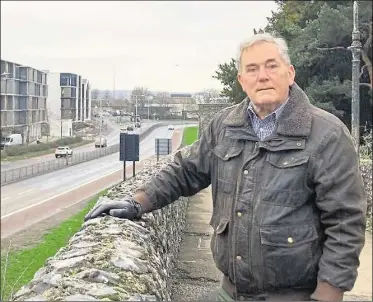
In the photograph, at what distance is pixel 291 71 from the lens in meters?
2.06

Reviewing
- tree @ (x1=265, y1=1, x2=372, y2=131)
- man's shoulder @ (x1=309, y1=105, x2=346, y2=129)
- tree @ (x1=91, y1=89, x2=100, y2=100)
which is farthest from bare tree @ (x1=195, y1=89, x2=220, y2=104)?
man's shoulder @ (x1=309, y1=105, x2=346, y2=129)

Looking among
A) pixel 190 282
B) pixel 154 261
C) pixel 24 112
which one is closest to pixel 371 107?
pixel 24 112

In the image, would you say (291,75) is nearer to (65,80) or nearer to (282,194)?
(282,194)

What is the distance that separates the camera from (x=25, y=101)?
8.52 metres

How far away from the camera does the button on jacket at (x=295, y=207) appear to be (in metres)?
1.85

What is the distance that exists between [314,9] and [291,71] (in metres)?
14.0

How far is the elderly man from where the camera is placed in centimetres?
185

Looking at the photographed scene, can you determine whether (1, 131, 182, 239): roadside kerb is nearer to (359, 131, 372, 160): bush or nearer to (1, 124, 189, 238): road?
(1, 124, 189, 238): road

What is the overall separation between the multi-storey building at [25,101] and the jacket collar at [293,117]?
16.7ft

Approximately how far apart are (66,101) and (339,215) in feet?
24.3

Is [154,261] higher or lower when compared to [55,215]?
higher

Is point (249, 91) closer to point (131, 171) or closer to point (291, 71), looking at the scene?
point (291, 71)

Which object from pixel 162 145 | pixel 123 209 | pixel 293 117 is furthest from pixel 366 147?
pixel 293 117

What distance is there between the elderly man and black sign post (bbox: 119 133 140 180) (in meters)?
5.90
